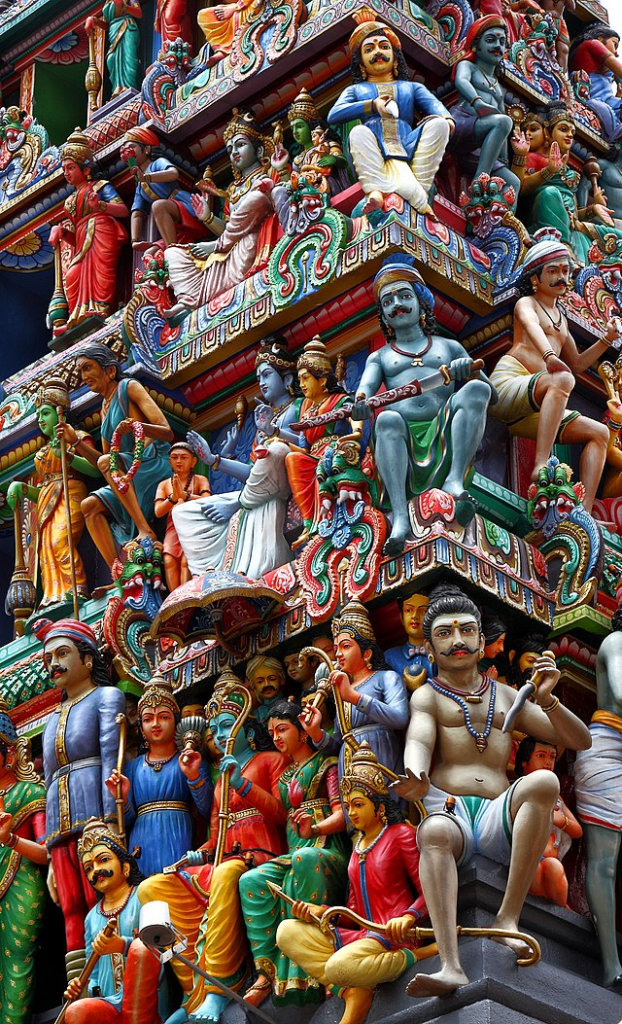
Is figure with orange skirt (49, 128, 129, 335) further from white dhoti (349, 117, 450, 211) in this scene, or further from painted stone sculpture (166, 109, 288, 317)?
white dhoti (349, 117, 450, 211)

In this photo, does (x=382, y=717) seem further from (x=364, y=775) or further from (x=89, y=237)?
(x=89, y=237)

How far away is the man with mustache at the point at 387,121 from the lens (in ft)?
65.3

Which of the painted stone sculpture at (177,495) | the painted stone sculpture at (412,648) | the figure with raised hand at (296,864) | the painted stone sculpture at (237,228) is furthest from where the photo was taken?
the painted stone sculpture at (237,228)

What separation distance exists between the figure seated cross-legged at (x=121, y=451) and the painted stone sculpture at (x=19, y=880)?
216cm

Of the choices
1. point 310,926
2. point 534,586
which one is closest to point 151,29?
point 534,586

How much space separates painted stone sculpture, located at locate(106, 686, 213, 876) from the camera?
60.4 feet

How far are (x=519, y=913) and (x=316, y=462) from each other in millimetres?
4799

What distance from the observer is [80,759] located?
63.5 ft

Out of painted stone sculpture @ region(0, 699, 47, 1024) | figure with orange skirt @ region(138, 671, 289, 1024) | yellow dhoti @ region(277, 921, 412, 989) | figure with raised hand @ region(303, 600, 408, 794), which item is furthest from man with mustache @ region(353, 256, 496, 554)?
painted stone sculpture @ region(0, 699, 47, 1024)

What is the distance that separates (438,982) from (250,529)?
5.34 metres

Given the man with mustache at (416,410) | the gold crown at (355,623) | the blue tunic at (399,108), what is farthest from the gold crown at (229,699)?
the blue tunic at (399,108)

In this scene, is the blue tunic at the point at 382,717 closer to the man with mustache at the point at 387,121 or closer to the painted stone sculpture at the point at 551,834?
the painted stone sculpture at the point at 551,834

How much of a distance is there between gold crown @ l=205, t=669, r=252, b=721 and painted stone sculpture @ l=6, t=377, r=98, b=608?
3.56 meters

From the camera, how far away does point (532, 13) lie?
23031 mm
